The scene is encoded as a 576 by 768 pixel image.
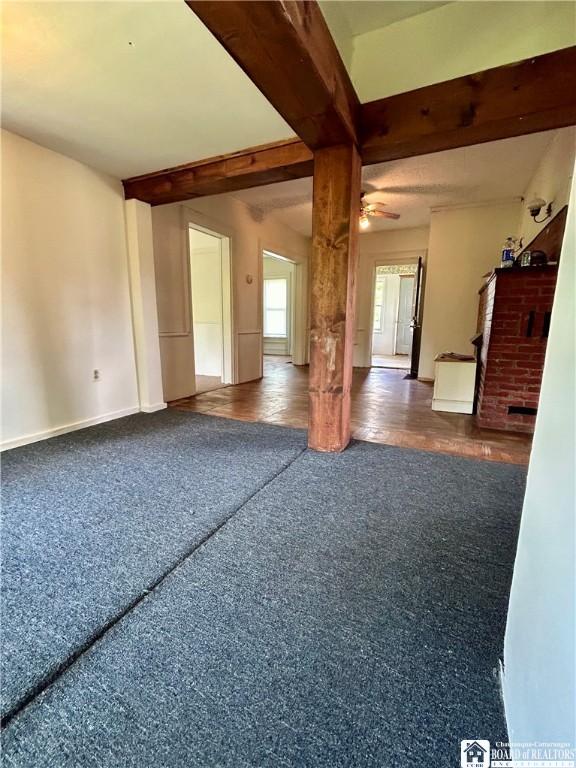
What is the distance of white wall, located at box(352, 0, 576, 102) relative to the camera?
5.83 feet

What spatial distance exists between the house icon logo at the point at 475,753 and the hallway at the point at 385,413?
1868mm

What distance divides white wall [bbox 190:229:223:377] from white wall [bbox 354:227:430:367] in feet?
9.25

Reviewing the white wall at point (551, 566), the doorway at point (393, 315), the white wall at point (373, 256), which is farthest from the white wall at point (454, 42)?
the doorway at point (393, 315)

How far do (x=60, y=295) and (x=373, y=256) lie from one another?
530 cm

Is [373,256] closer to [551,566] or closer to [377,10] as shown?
[377,10]

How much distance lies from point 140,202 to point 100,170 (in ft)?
1.29

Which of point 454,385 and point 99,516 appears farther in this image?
point 454,385

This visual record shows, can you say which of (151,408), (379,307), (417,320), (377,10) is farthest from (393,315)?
(377,10)

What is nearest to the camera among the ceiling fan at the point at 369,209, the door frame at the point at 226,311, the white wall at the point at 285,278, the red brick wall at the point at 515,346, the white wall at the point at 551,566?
the white wall at the point at 551,566

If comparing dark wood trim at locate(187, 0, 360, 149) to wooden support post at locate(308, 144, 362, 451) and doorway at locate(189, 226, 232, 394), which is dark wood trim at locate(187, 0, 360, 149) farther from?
doorway at locate(189, 226, 232, 394)

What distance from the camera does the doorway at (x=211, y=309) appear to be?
4766mm

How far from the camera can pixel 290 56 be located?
131 centimetres

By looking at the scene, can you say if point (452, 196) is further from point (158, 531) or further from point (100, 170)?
point (158, 531)

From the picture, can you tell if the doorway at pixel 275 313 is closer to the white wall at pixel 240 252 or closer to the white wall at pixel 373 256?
the white wall at pixel 240 252
